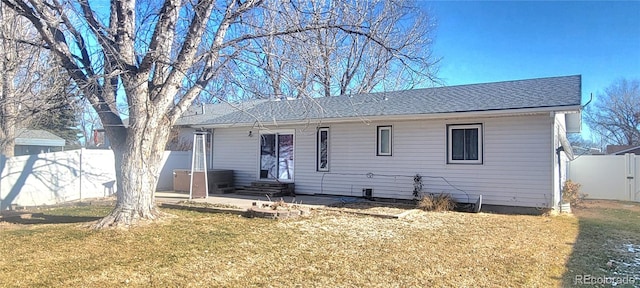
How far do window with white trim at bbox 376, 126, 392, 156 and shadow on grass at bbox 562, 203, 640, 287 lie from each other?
491 cm

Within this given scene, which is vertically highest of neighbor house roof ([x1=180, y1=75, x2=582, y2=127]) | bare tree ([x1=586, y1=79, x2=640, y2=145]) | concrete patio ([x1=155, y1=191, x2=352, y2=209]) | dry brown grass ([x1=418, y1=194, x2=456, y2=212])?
bare tree ([x1=586, y1=79, x2=640, y2=145])

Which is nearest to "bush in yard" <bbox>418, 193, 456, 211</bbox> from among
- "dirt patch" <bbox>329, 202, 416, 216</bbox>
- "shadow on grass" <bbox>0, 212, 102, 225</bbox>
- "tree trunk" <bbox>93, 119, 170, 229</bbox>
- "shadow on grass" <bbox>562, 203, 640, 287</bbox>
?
"dirt patch" <bbox>329, 202, 416, 216</bbox>

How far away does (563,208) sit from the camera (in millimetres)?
10047

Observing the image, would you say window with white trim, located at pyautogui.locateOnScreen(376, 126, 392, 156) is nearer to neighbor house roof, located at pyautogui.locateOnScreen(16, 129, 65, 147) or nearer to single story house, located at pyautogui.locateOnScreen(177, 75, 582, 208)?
single story house, located at pyautogui.locateOnScreen(177, 75, 582, 208)

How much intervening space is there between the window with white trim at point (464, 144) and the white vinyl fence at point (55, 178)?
10718mm

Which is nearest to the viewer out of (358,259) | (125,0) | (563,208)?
(358,259)

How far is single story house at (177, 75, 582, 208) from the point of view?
9.69 m

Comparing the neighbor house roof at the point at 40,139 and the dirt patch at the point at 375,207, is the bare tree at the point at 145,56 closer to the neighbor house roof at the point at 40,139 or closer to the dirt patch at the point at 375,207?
the dirt patch at the point at 375,207

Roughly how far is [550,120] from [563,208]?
2.32 metres

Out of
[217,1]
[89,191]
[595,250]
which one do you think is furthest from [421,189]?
[89,191]

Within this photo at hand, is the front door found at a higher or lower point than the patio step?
higher

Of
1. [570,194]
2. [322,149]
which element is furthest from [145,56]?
[570,194]

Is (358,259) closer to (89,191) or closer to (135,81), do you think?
(135,81)

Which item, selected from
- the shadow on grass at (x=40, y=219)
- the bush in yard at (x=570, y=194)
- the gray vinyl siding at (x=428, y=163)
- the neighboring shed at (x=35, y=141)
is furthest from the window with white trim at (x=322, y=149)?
the neighboring shed at (x=35, y=141)
